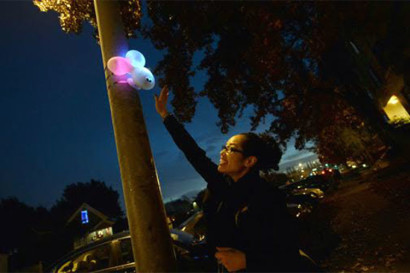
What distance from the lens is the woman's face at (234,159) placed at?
2160 mm

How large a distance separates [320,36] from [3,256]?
1003 inches

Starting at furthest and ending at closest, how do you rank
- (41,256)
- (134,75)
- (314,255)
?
1. (41,256)
2. (314,255)
3. (134,75)

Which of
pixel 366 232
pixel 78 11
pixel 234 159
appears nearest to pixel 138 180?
pixel 234 159

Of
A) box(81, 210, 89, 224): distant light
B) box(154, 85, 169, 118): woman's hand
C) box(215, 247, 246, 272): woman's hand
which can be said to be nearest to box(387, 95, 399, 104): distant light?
box(154, 85, 169, 118): woman's hand

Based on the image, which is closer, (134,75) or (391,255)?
(134,75)

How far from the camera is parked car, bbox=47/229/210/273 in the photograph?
5.62 meters

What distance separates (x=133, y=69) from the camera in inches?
100

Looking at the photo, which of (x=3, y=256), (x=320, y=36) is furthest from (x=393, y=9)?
(x=3, y=256)

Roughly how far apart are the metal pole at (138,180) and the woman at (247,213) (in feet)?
1.41

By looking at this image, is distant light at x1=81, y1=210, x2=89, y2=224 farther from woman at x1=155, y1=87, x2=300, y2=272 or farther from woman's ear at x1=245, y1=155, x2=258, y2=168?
woman's ear at x1=245, y1=155, x2=258, y2=168

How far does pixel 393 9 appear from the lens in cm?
1187

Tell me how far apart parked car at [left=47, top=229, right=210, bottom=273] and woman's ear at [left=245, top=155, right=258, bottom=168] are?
3.99 metres

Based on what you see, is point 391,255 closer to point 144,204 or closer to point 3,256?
point 144,204

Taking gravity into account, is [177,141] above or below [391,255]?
above
